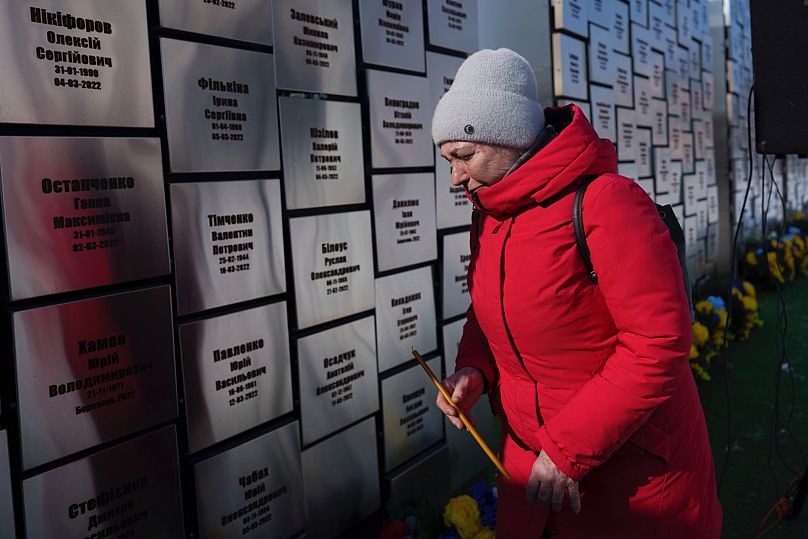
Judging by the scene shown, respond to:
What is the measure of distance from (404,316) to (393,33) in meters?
1.08

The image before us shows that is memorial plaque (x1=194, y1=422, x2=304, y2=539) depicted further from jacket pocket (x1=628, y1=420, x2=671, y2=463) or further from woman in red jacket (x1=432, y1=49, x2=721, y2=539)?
jacket pocket (x1=628, y1=420, x2=671, y2=463)

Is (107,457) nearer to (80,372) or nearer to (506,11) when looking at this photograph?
(80,372)

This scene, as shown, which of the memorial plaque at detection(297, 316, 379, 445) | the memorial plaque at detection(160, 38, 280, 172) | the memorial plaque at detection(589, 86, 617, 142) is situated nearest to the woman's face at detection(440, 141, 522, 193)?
the memorial plaque at detection(160, 38, 280, 172)

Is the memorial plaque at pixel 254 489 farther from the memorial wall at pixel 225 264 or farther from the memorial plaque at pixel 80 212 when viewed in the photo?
the memorial plaque at pixel 80 212

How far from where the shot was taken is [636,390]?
1373 mm

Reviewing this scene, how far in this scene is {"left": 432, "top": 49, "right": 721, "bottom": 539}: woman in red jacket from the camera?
1.36 meters

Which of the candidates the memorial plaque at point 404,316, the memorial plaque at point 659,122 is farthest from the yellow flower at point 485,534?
the memorial plaque at point 659,122

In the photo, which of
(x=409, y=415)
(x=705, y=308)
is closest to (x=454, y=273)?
(x=409, y=415)

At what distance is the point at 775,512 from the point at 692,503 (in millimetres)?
2059

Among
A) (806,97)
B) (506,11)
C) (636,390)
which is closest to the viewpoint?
(636,390)

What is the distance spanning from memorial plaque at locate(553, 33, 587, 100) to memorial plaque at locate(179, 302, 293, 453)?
246 cm

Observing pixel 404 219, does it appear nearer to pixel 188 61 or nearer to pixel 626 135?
pixel 188 61

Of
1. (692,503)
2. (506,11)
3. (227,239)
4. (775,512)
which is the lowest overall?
(775,512)

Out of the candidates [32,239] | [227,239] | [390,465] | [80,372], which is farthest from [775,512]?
[32,239]
